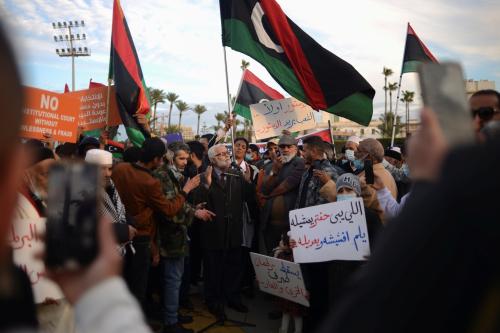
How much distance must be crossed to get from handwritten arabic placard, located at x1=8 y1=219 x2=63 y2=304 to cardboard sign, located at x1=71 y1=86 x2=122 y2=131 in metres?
4.80

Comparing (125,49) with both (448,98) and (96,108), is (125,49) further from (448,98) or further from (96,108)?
(448,98)

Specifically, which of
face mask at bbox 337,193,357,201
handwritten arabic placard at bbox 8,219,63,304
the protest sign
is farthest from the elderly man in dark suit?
handwritten arabic placard at bbox 8,219,63,304

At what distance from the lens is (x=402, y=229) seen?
0.75 m

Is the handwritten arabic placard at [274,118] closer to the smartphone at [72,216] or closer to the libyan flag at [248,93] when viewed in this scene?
the libyan flag at [248,93]

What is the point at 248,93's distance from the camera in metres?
10.6

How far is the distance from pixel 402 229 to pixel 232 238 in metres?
5.48

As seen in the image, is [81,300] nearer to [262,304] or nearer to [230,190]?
[230,190]

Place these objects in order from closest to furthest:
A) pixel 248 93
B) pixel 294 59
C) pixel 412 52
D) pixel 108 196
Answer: pixel 108 196 → pixel 294 59 → pixel 412 52 → pixel 248 93

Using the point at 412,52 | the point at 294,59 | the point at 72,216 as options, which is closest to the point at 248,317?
the point at 294,59

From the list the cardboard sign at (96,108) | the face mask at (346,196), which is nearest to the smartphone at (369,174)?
the face mask at (346,196)

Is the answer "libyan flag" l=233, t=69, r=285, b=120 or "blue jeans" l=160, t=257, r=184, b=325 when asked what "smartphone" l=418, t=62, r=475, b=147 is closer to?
"blue jeans" l=160, t=257, r=184, b=325

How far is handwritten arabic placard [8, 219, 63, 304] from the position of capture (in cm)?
246

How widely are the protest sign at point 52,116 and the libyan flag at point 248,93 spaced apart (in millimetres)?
4974

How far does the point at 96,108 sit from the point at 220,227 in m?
3.08
